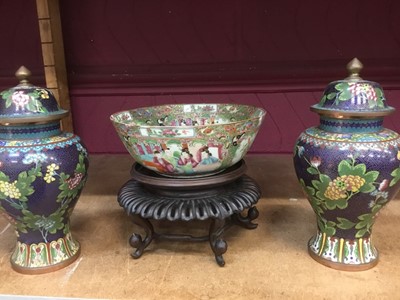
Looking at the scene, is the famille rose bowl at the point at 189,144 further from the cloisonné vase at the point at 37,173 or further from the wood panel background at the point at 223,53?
the wood panel background at the point at 223,53

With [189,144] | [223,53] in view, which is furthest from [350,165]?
[223,53]

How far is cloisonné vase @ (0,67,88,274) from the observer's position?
2.36 ft

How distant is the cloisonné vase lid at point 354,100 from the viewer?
71 centimetres

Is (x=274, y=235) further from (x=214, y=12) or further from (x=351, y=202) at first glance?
(x=214, y=12)

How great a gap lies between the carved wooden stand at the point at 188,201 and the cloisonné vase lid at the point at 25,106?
0.73ft

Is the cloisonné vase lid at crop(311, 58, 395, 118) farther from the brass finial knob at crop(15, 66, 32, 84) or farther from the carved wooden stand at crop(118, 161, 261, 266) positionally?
the brass finial knob at crop(15, 66, 32, 84)

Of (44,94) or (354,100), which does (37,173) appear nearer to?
(44,94)

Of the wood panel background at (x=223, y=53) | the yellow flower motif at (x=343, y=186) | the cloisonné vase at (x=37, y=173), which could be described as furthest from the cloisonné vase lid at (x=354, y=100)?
the wood panel background at (x=223, y=53)

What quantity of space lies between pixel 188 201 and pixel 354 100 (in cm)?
37

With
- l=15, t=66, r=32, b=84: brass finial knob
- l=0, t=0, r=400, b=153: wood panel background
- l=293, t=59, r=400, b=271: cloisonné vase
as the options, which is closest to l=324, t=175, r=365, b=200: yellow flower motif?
l=293, t=59, r=400, b=271: cloisonné vase

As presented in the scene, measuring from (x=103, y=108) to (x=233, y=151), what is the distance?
32.5 inches

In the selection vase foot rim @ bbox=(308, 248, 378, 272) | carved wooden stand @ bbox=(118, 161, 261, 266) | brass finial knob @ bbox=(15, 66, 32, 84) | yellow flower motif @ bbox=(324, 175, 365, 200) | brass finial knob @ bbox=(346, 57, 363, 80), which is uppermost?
brass finial knob @ bbox=(346, 57, 363, 80)

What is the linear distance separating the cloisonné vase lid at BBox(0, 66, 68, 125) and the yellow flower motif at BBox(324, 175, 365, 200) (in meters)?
0.53

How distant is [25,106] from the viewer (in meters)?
0.73
